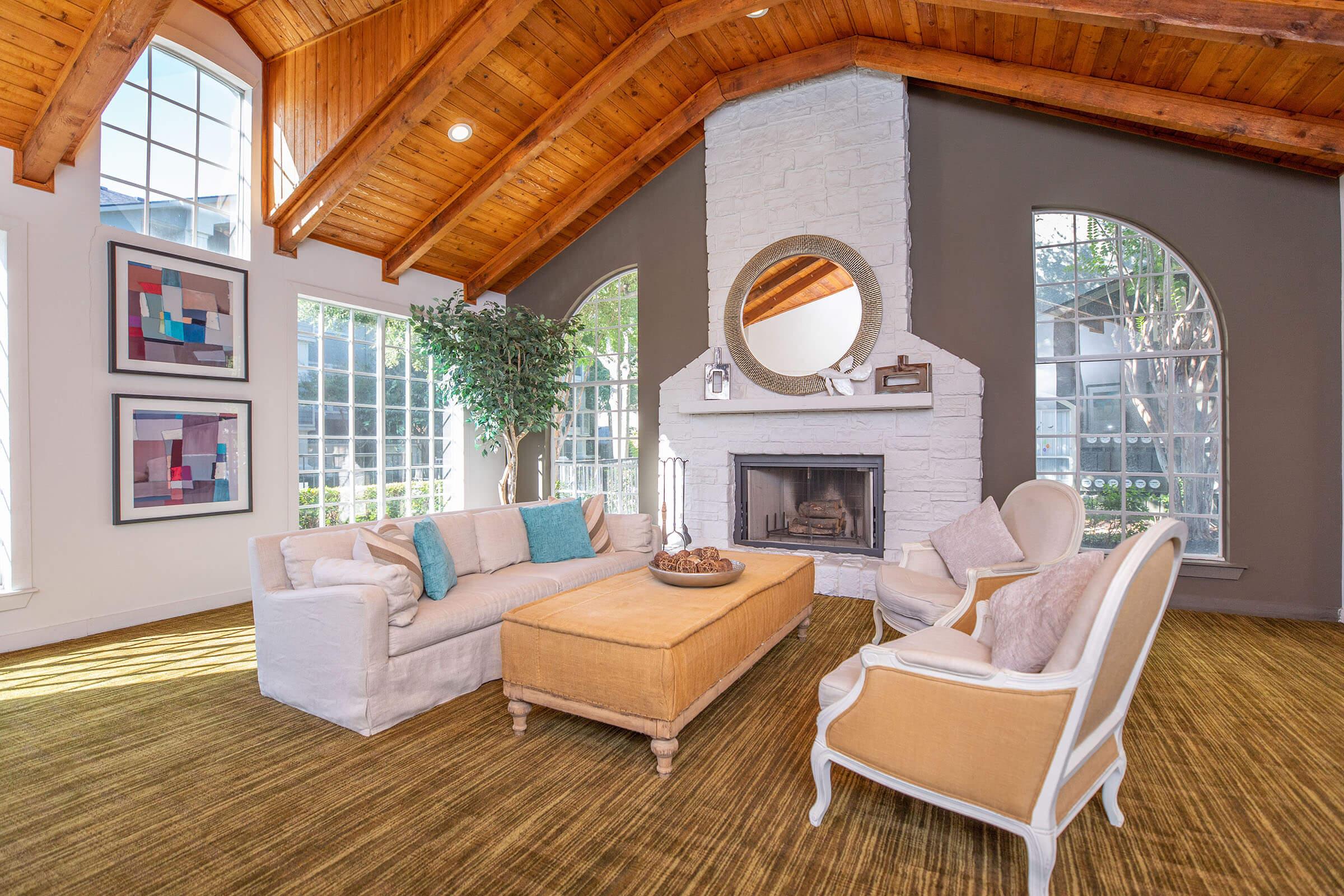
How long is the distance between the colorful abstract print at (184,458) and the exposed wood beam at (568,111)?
79.1 inches

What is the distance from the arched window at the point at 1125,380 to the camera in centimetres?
425

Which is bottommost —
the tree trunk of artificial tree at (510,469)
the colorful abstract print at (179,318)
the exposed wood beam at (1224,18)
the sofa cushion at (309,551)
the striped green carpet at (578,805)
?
the striped green carpet at (578,805)

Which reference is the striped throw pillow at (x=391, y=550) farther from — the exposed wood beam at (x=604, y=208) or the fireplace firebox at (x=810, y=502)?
the exposed wood beam at (x=604, y=208)

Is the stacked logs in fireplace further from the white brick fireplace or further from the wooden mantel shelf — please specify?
the wooden mantel shelf

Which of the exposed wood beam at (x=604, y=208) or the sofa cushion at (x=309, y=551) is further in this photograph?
the exposed wood beam at (x=604, y=208)

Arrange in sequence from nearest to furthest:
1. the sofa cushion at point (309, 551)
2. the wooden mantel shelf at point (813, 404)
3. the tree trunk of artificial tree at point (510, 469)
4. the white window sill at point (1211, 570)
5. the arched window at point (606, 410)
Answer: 1. the sofa cushion at point (309, 551)
2. the white window sill at point (1211, 570)
3. the wooden mantel shelf at point (813, 404)
4. the tree trunk of artificial tree at point (510, 469)
5. the arched window at point (606, 410)

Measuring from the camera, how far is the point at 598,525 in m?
4.14

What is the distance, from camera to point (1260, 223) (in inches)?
160

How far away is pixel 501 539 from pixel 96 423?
2.60m

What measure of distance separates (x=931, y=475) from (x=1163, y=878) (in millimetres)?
3121

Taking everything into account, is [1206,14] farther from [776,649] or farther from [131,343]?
[131,343]

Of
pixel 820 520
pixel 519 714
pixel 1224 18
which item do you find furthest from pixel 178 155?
pixel 1224 18

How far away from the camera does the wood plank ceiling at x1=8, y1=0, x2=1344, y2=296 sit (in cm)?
326

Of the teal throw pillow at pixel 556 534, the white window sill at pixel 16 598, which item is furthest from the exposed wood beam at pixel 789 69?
the white window sill at pixel 16 598
